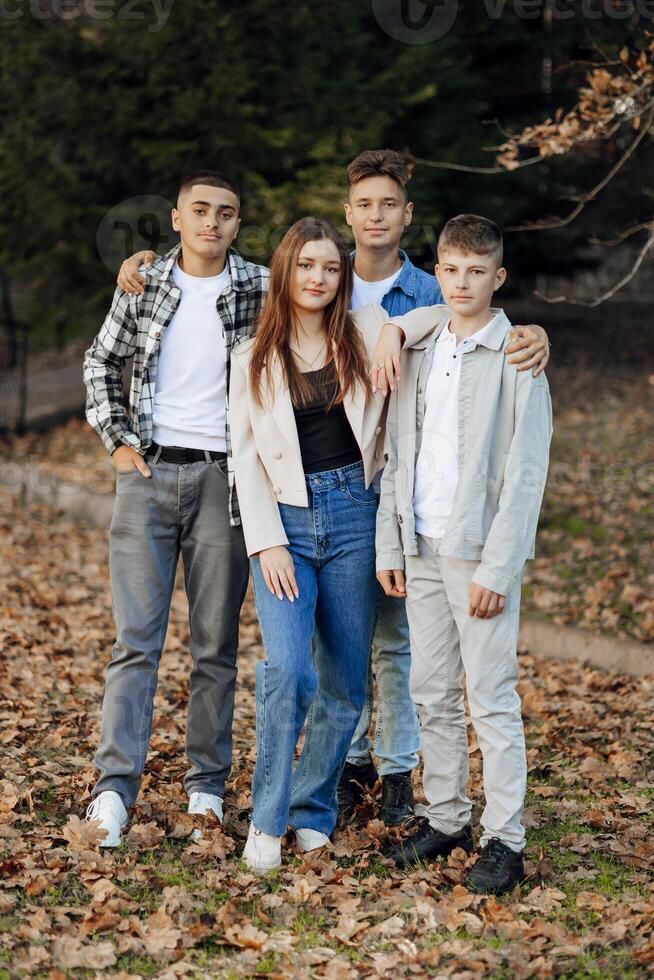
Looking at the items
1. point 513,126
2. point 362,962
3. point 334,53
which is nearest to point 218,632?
point 362,962

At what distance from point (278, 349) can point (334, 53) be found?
10.6 metres

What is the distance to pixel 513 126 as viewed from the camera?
14.6 metres

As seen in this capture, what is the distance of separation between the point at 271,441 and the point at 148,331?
709mm

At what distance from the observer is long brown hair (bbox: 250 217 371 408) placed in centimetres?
391

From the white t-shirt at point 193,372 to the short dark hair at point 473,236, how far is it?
3.06 ft

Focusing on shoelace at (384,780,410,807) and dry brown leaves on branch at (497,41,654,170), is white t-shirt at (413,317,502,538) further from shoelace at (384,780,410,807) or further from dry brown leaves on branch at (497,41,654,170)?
dry brown leaves on branch at (497,41,654,170)

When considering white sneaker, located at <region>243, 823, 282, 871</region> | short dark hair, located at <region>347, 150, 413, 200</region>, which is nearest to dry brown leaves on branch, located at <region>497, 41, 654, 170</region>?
short dark hair, located at <region>347, 150, 413, 200</region>

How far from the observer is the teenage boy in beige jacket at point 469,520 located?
371 centimetres

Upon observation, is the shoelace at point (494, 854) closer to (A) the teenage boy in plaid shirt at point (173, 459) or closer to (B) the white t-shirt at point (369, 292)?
(A) the teenage boy in plaid shirt at point (173, 459)

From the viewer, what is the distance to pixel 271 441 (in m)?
3.90

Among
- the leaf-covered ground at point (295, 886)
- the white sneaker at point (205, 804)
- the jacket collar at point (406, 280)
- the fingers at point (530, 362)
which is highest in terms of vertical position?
the jacket collar at point (406, 280)
